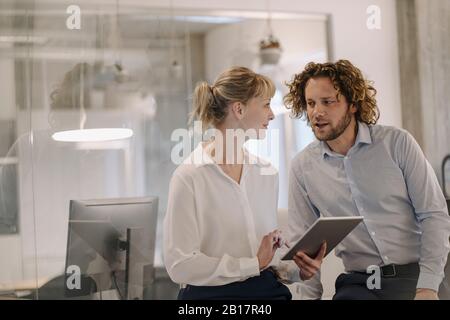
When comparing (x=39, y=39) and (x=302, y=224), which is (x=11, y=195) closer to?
(x=39, y=39)

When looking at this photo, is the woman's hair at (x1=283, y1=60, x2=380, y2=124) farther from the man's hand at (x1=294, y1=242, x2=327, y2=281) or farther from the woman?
the man's hand at (x1=294, y1=242, x2=327, y2=281)

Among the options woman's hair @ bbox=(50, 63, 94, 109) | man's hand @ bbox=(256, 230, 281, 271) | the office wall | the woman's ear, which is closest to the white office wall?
the office wall

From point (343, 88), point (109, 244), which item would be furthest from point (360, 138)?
point (109, 244)

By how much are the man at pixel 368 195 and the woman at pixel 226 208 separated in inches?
5.3

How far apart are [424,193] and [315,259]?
0.46m

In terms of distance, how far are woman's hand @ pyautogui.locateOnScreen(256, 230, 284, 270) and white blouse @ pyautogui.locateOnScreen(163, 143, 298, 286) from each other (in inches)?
0.8

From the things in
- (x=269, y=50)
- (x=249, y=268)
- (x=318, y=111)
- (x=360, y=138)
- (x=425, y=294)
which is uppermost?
(x=269, y=50)

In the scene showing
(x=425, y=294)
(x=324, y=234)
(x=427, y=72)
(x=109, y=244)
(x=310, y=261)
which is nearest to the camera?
(x=324, y=234)

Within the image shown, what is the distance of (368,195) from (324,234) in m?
0.35

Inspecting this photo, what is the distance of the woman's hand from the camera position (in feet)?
7.43

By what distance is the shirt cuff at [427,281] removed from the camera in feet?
7.57

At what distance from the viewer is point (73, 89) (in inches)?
101

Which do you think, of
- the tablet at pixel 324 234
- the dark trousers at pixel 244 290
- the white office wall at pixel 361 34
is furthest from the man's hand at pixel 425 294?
the white office wall at pixel 361 34

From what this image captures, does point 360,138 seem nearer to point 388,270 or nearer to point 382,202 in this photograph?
point 382,202
